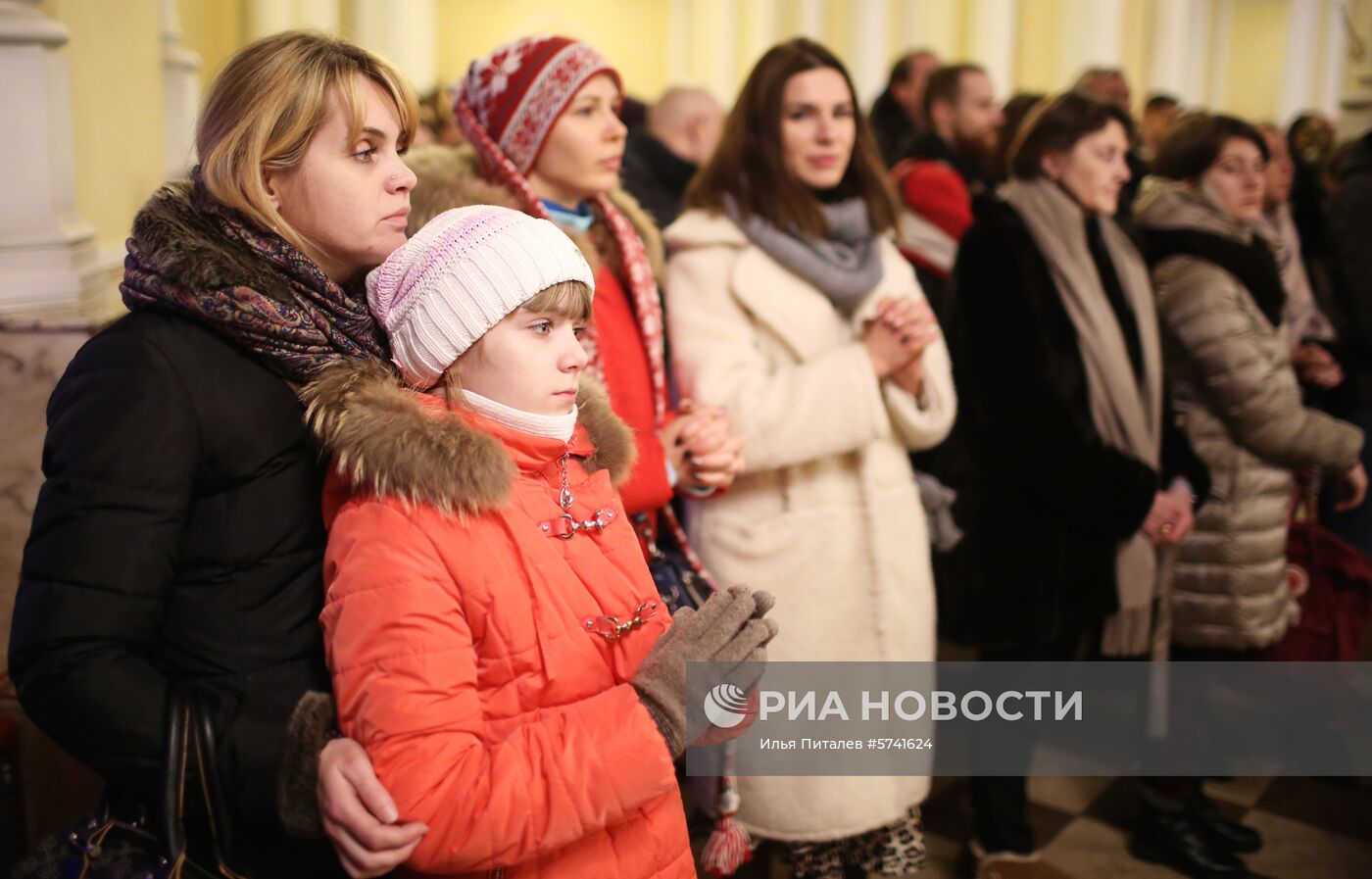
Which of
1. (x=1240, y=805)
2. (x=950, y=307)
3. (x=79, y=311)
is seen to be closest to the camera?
(x=79, y=311)

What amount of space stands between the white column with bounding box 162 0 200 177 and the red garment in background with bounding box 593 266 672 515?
2.36m

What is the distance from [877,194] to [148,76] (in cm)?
219

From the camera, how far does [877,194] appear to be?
2494 mm

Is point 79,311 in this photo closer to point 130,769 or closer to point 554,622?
point 130,769

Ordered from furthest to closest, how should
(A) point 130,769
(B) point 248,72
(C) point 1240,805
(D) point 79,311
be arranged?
(C) point 1240,805
(D) point 79,311
(B) point 248,72
(A) point 130,769

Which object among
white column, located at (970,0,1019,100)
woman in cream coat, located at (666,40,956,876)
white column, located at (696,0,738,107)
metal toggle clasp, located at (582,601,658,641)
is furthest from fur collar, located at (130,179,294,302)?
white column, located at (696,0,738,107)

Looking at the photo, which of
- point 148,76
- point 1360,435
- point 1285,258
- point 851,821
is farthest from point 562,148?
point 1285,258

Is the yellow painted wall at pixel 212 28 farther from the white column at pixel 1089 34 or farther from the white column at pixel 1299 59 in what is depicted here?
the white column at pixel 1299 59

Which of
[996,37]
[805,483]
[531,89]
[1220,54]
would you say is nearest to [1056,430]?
[805,483]

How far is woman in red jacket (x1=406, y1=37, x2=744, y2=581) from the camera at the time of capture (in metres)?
2.03

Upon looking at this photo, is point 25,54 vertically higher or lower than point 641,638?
higher

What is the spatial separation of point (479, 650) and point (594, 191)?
43.0 inches

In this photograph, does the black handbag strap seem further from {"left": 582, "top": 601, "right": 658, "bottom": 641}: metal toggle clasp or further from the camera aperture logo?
→ the camera aperture logo

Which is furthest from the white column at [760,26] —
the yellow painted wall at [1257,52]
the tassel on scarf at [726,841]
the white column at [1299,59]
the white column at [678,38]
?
the tassel on scarf at [726,841]
